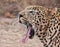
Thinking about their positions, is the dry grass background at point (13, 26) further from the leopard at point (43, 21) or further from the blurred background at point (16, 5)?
the leopard at point (43, 21)

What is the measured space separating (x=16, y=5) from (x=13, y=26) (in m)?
1.87

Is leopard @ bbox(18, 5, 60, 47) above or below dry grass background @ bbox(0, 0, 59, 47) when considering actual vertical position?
above

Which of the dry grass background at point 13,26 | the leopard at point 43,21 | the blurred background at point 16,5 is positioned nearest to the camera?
the leopard at point 43,21

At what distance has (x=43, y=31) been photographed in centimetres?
350

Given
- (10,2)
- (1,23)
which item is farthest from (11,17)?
(10,2)

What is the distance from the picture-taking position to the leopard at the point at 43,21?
3449 mm

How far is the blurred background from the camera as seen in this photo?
8.80 meters

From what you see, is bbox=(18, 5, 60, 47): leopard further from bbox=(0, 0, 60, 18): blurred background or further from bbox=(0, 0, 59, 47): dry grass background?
bbox=(0, 0, 60, 18): blurred background

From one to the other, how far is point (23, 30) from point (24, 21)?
12.6 feet

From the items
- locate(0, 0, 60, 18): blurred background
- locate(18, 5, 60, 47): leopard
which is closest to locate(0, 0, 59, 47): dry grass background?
locate(0, 0, 60, 18): blurred background

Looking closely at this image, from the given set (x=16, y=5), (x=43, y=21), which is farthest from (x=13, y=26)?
(x=43, y=21)

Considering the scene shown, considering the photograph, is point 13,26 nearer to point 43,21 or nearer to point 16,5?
point 16,5

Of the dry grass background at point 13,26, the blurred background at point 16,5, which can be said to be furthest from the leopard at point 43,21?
the blurred background at point 16,5

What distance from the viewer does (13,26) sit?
7.68 m
